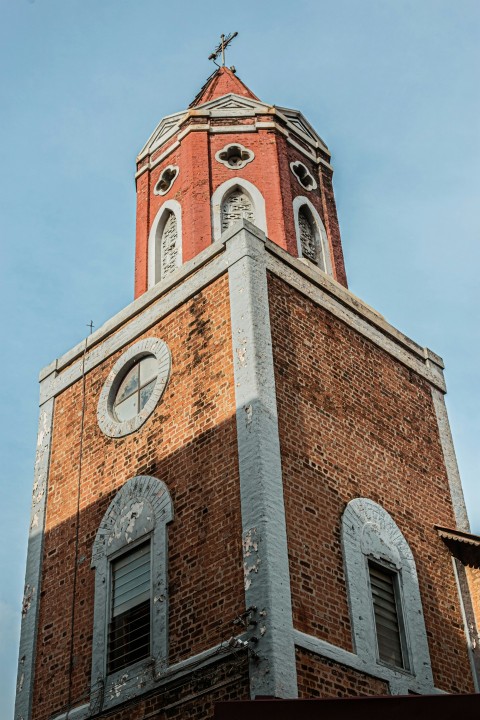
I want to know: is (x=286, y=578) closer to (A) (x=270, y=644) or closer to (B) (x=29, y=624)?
(A) (x=270, y=644)

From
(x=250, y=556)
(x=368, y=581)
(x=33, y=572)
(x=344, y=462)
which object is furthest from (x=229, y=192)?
(x=250, y=556)

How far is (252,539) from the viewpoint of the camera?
12.4 meters

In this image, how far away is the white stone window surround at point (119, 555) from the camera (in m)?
13.0

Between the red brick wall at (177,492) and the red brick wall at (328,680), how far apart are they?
97 cm

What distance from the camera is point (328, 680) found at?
39.7 feet

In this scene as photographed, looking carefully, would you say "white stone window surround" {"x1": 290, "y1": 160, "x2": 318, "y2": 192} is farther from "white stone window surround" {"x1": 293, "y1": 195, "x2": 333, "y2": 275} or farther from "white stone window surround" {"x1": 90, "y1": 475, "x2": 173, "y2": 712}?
"white stone window surround" {"x1": 90, "y1": 475, "x2": 173, "y2": 712}

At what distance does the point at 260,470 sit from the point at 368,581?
2312mm

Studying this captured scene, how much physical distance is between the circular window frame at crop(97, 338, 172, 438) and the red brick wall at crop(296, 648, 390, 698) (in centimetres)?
472

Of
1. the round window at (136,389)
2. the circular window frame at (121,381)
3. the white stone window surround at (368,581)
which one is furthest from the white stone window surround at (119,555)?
the white stone window surround at (368,581)

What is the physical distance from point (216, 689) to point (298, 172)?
10615 millimetres

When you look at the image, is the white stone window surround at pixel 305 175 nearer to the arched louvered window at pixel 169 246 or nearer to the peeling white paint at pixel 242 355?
the arched louvered window at pixel 169 246

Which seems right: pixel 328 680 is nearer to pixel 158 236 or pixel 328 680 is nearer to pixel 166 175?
pixel 158 236

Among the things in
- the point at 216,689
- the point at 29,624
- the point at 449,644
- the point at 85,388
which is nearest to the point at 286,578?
the point at 216,689

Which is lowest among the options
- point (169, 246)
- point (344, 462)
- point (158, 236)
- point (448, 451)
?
point (344, 462)
